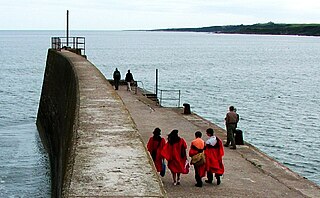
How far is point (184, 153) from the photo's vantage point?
9.97m

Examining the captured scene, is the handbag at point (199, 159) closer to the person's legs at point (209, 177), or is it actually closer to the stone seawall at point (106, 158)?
the person's legs at point (209, 177)

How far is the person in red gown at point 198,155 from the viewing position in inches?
390

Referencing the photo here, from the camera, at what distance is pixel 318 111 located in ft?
120

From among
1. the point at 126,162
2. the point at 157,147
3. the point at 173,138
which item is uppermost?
the point at 126,162

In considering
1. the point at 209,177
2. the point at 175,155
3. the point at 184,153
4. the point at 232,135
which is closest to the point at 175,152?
the point at 175,155

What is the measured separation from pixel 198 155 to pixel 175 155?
0.44 m

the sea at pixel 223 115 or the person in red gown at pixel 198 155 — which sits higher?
the person in red gown at pixel 198 155

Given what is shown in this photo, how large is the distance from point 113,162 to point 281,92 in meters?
43.3

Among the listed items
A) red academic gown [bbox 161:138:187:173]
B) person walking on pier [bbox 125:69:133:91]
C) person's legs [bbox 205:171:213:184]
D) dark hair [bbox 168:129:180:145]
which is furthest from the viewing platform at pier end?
person walking on pier [bbox 125:69:133:91]

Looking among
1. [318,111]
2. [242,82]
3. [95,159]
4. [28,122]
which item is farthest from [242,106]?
[95,159]

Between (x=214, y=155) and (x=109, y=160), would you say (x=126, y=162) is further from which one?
(x=214, y=155)

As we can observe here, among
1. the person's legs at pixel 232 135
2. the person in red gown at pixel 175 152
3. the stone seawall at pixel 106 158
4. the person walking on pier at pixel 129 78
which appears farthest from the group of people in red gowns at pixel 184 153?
the person walking on pier at pixel 129 78

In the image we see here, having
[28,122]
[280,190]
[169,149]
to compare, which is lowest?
[28,122]

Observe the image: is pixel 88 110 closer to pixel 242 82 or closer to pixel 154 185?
pixel 154 185
